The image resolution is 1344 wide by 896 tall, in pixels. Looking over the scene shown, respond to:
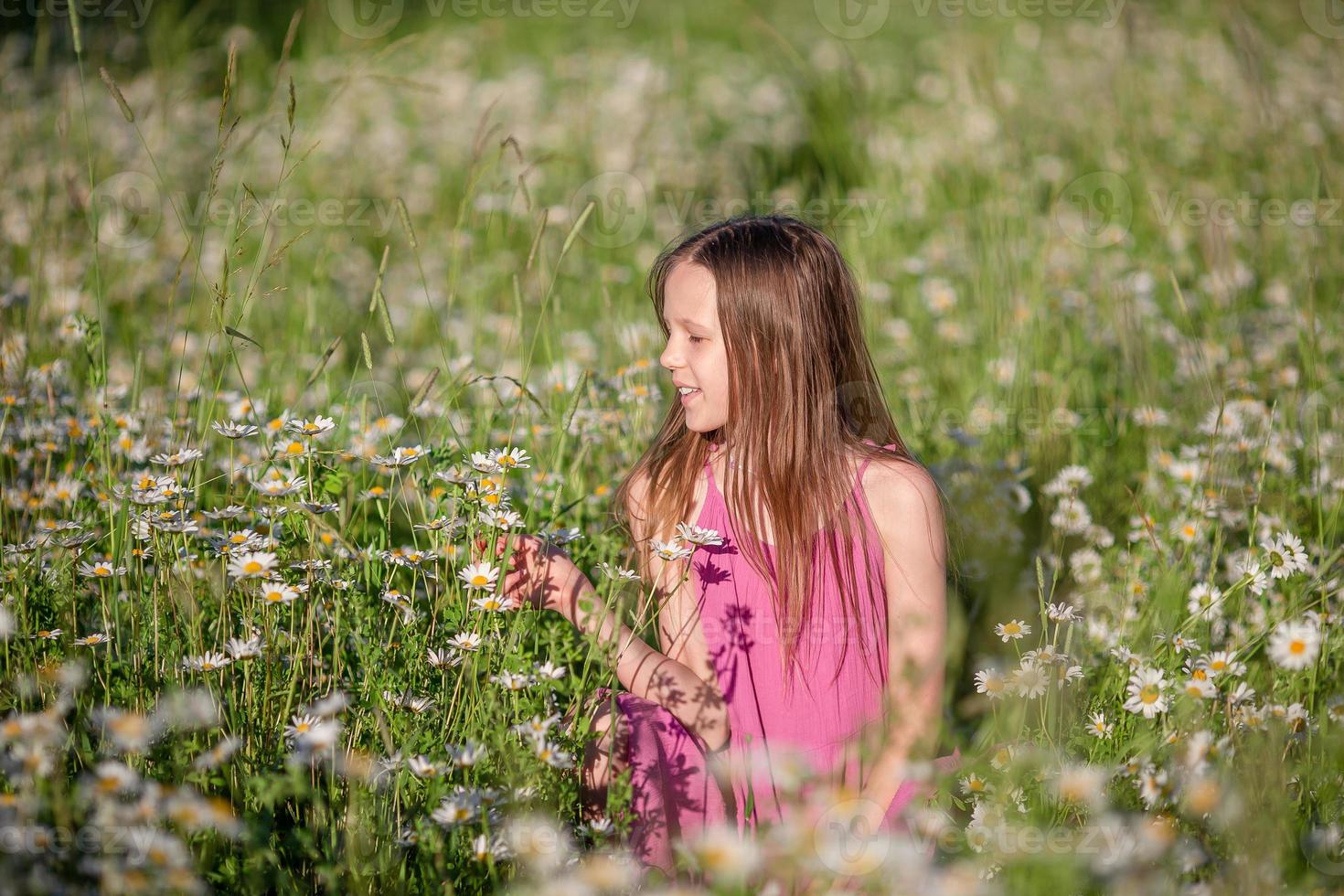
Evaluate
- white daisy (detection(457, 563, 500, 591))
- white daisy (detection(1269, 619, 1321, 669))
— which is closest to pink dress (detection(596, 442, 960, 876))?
white daisy (detection(457, 563, 500, 591))

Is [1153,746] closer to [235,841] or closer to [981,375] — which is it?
[235,841]

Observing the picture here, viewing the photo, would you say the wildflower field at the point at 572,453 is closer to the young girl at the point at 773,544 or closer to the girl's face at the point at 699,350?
the young girl at the point at 773,544

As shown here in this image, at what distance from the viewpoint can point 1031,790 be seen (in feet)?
5.35

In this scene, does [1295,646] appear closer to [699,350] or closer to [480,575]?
[699,350]

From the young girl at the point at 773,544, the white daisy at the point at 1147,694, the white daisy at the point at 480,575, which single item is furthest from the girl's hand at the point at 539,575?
the white daisy at the point at 1147,694

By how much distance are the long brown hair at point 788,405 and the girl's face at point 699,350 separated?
0.02m

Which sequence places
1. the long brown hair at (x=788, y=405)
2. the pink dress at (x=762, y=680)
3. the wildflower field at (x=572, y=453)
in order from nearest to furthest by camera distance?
the wildflower field at (x=572, y=453) → the pink dress at (x=762, y=680) → the long brown hair at (x=788, y=405)

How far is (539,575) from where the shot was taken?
6.38ft

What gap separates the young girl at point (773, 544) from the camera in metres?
1.93

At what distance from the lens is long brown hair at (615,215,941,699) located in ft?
6.66

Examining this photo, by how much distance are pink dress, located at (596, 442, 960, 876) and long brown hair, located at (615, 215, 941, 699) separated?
0.02 metres

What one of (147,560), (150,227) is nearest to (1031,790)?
(147,560)

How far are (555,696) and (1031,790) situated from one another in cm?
101

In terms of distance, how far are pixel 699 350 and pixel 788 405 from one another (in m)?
0.21
